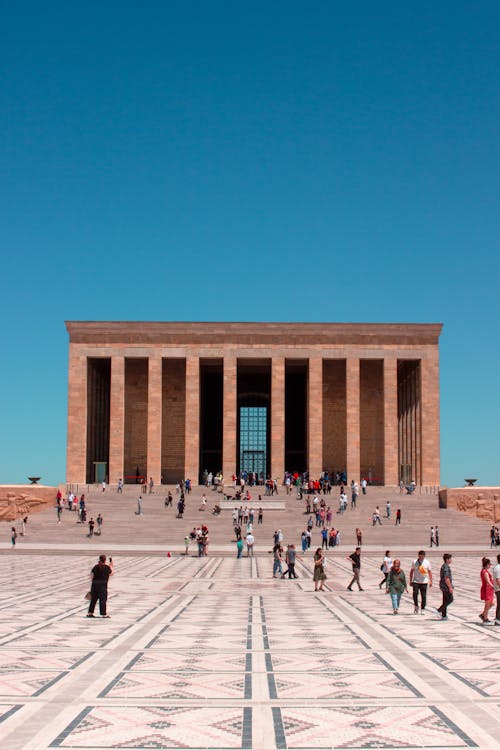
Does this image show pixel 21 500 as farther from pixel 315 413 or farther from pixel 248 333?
pixel 315 413

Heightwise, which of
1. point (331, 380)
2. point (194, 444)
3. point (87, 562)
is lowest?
point (87, 562)

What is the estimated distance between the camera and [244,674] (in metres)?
9.33

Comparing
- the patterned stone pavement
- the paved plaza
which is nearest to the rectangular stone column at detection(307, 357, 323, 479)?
the paved plaza

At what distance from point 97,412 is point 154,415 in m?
4.92

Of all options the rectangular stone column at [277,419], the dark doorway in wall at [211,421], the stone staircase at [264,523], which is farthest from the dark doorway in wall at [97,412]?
the rectangular stone column at [277,419]

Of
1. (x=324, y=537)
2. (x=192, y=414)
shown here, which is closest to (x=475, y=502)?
(x=324, y=537)

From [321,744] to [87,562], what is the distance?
828 inches

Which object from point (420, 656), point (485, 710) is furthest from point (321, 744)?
point (420, 656)

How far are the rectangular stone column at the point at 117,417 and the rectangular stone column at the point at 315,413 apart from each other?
11371 millimetres

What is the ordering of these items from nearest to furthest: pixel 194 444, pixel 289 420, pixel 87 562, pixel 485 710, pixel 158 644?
pixel 485 710 → pixel 158 644 → pixel 87 562 → pixel 194 444 → pixel 289 420

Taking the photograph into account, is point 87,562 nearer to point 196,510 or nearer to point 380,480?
point 196,510

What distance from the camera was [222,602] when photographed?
17.2 m

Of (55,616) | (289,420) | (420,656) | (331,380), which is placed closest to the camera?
(420,656)

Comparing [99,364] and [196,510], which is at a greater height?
[99,364]
